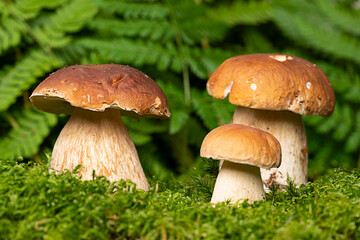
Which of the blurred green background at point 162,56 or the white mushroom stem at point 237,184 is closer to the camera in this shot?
the white mushroom stem at point 237,184

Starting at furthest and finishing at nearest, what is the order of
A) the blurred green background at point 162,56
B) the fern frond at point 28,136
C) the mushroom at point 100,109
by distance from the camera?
1. the blurred green background at point 162,56
2. the fern frond at point 28,136
3. the mushroom at point 100,109

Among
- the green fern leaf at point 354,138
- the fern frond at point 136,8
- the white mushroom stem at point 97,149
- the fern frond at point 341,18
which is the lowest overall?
the white mushroom stem at point 97,149

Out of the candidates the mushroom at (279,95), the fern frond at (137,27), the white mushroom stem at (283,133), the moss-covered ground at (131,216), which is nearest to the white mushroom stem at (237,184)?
the moss-covered ground at (131,216)

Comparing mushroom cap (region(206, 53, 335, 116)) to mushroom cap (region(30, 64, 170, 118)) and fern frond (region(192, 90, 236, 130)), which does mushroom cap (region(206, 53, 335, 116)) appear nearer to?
mushroom cap (region(30, 64, 170, 118))

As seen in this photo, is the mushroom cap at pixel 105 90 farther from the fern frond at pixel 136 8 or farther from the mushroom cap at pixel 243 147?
the fern frond at pixel 136 8

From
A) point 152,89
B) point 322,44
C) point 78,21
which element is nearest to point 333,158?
point 322,44

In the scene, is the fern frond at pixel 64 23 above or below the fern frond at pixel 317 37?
below

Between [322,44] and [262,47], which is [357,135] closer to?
[322,44]

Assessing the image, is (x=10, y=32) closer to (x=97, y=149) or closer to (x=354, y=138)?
(x=97, y=149)
